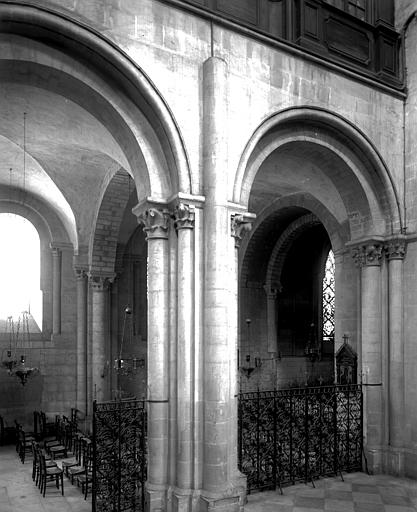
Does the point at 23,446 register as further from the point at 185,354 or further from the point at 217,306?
the point at 217,306

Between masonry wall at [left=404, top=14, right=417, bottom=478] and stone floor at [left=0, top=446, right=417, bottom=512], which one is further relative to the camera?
masonry wall at [left=404, top=14, right=417, bottom=478]

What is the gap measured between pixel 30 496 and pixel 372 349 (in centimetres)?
730

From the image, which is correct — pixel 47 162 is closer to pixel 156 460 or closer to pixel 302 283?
pixel 156 460

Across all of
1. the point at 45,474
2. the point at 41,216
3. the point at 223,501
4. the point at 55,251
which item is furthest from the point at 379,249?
the point at 41,216

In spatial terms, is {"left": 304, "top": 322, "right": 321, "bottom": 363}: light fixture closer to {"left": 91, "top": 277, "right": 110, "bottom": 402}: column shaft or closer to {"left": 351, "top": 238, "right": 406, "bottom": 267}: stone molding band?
{"left": 91, "top": 277, "right": 110, "bottom": 402}: column shaft

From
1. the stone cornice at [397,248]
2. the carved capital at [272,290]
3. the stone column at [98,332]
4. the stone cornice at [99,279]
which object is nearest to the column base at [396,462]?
the stone cornice at [397,248]

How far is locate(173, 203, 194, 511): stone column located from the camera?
7.86 meters

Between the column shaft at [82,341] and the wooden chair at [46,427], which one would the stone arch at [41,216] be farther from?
the wooden chair at [46,427]

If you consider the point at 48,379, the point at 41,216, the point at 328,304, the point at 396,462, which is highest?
the point at 41,216

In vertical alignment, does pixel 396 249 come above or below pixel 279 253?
below

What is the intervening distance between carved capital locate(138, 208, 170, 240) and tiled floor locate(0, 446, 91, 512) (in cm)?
489

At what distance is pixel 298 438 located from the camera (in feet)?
33.2

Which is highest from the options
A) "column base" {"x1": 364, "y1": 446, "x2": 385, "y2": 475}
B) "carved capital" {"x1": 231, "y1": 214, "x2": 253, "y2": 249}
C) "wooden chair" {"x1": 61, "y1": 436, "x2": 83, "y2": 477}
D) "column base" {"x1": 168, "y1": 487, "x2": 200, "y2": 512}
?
"carved capital" {"x1": 231, "y1": 214, "x2": 253, "y2": 249}

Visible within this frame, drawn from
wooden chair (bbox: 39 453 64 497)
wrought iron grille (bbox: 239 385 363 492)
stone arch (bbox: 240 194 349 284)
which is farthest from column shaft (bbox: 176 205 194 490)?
stone arch (bbox: 240 194 349 284)
